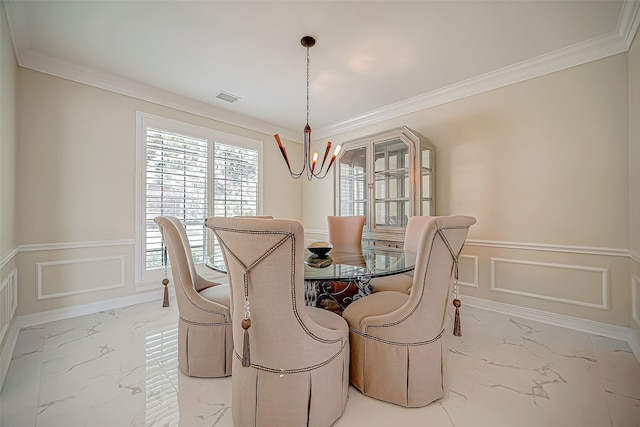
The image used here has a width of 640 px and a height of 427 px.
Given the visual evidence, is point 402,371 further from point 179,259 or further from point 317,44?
point 317,44

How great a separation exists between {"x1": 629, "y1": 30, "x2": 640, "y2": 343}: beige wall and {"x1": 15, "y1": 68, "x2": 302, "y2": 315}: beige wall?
4.74m

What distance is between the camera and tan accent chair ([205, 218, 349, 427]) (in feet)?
3.54

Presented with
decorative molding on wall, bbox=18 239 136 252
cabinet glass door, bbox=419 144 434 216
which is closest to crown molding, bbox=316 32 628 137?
cabinet glass door, bbox=419 144 434 216

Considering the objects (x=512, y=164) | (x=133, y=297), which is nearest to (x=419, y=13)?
(x=512, y=164)

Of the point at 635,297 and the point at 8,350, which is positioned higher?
the point at 635,297

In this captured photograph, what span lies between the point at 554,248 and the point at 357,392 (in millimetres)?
2396

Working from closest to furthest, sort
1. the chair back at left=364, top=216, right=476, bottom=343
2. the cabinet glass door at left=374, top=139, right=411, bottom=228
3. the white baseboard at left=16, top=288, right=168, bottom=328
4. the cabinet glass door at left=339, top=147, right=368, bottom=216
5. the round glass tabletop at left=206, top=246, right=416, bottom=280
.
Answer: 1. the chair back at left=364, top=216, right=476, bottom=343
2. the round glass tabletop at left=206, top=246, right=416, bottom=280
3. the white baseboard at left=16, top=288, right=168, bottom=328
4. the cabinet glass door at left=374, top=139, right=411, bottom=228
5. the cabinet glass door at left=339, top=147, right=368, bottom=216

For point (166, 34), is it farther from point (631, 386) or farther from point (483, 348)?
point (631, 386)

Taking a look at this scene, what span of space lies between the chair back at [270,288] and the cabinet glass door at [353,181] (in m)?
2.63

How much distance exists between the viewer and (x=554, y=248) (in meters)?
2.58

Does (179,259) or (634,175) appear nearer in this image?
(179,259)

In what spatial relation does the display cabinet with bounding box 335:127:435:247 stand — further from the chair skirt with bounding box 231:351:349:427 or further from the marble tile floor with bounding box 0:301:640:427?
the chair skirt with bounding box 231:351:349:427

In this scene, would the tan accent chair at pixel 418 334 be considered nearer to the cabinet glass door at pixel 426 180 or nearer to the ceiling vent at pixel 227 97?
the cabinet glass door at pixel 426 180

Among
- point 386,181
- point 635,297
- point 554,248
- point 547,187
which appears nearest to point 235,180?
point 386,181
